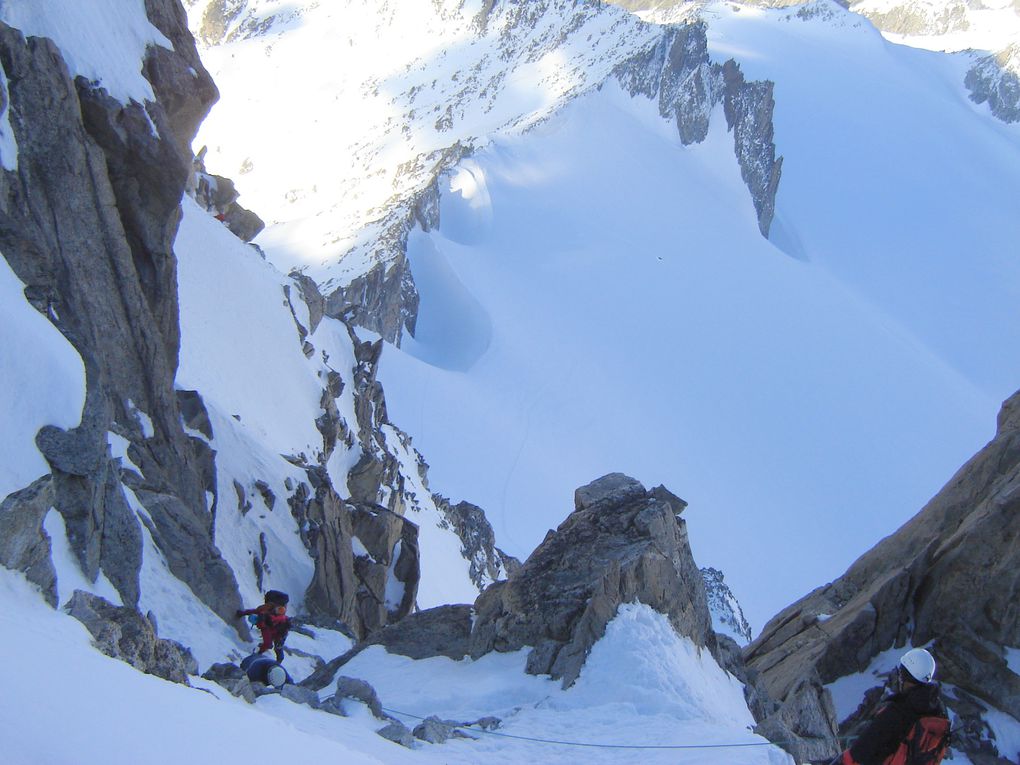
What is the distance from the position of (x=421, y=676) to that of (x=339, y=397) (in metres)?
16.4

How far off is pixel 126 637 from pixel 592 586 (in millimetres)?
5023

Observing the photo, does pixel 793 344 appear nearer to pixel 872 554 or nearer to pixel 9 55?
pixel 872 554

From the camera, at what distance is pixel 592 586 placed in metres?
10.2

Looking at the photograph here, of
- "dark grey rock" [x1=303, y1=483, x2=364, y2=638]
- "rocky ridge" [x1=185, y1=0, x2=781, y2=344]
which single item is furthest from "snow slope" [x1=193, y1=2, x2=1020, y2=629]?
"dark grey rock" [x1=303, y1=483, x2=364, y2=638]

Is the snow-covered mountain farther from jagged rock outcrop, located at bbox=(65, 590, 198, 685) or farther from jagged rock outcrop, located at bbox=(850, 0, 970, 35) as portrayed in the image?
jagged rock outcrop, located at bbox=(850, 0, 970, 35)

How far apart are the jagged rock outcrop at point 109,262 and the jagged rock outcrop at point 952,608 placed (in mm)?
7301

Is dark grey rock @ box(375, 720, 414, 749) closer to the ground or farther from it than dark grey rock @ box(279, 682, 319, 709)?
closer to the ground

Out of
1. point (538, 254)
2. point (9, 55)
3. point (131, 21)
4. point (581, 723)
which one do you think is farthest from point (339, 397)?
point (538, 254)

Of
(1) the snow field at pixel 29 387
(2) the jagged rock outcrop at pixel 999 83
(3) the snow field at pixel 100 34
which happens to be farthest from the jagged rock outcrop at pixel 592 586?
(2) the jagged rock outcrop at pixel 999 83

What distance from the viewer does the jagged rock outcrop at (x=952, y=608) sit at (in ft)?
38.5

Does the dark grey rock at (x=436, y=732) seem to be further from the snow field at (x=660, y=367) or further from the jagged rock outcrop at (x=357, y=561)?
the snow field at (x=660, y=367)

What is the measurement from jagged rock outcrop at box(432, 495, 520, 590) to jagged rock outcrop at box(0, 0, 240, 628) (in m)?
16.0

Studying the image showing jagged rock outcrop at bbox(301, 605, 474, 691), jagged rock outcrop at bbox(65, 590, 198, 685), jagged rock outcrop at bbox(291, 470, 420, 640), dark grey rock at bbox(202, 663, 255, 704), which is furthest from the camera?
jagged rock outcrop at bbox(291, 470, 420, 640)

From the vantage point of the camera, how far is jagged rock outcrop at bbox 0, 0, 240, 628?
356 inches
